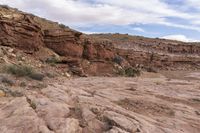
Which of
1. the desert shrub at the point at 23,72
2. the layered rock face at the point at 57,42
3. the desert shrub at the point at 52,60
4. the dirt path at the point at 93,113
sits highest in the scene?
the layered rock face at the point at 57,42

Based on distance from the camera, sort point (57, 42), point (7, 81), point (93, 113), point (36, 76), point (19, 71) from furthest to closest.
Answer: point (57, 42)
point (36, 76)
point (19, 71)
point (7, 81)
point (93, 113)

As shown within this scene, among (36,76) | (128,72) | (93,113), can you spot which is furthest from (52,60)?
(93,113)

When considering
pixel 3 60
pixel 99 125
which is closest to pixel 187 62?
pixel 3 60

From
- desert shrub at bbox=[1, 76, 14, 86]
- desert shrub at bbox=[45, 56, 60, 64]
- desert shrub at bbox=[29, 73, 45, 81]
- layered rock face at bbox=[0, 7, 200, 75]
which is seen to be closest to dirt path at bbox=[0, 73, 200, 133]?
desert shrub at bbox=[1, 76, 14, 86]

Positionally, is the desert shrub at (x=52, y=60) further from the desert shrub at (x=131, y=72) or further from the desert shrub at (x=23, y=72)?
the desert shrub at (x=131, y=72)

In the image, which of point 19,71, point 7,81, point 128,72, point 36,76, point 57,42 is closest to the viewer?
point 7,81

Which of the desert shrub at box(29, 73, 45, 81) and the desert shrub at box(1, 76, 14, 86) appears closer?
the desert shrub at box(1, 76, 14, 86)

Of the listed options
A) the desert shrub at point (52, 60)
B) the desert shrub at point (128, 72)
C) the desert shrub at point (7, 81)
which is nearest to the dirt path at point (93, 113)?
the desert shrub at point (7, 81)

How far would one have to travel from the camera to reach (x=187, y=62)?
51312 millimetres

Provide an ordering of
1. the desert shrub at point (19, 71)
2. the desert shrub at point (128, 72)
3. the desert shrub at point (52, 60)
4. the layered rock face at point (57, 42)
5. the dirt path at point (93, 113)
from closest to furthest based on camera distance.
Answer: the dirt path at point (93, 113)
the desert shrub at point (19, 71)
the layered rock face at point (57, 42)
the desert shrub at point (52, 60)
the desert shrub at point (128, 72)

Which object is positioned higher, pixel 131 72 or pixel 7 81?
pixel 7 81

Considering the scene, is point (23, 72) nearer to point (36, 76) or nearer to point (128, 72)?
point (36, 76)

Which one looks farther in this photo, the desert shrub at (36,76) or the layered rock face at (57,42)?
the layered rock face at (57,42)

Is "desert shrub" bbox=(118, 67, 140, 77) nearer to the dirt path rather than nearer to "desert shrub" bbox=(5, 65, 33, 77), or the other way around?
"desert shrub" bbox=(5, 65, 33, 77)
